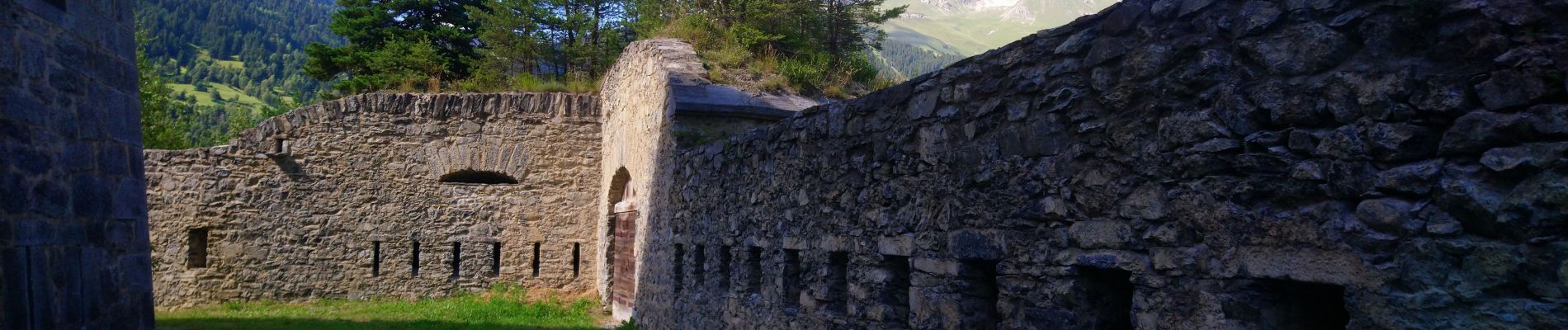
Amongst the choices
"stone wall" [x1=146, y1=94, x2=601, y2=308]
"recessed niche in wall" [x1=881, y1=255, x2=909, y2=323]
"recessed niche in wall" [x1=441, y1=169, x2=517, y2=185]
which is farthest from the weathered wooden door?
"recessed niche in wall" [x1=881, y1=255, x2=909, y2=323]

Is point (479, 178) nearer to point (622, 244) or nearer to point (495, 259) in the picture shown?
point (495, 259)

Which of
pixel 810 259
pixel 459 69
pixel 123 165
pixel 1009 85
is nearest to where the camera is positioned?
pixel 1009 85

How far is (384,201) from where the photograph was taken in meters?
15.5

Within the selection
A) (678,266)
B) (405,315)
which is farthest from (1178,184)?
(405,315)

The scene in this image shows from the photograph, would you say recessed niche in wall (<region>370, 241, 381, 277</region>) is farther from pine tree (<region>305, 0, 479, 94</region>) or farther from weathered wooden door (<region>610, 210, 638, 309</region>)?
pine tree (<region>305, 0, 479, 94</region>)

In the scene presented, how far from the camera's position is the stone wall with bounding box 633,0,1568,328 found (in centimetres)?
239

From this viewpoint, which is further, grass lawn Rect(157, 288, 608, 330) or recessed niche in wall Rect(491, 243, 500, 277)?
recessed niche in wall Rect(491, 243, 500, 277)

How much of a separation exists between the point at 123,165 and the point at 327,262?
9.33m

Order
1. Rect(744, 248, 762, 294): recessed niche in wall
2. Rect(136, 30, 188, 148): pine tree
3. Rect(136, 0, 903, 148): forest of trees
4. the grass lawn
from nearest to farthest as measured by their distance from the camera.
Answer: Rect(744, 248, 762, 294): recessed niche in wall, the grass lawn, Rect(136, 0, 903, 148): forest of trees, Rect(136, 30, 188, 148): pine tree

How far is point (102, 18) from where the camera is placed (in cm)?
645

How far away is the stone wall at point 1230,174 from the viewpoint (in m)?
2.39

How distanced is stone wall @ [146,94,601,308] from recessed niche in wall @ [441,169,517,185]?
19 centimetres

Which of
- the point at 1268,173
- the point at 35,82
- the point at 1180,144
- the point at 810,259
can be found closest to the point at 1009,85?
the point at 1180,144

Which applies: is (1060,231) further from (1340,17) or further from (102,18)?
(102,18)
